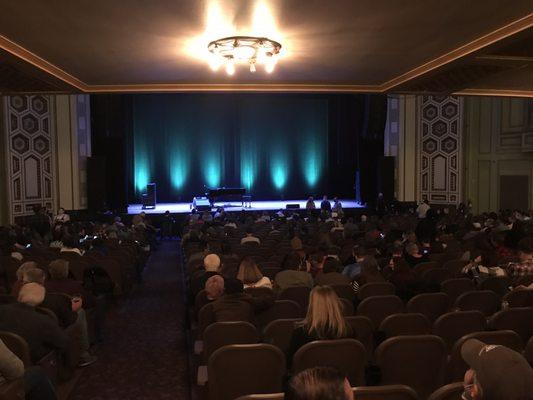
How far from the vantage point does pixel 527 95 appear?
12.5 metres

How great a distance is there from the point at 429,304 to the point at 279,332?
162 centimetres

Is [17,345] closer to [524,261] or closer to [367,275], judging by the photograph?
[367,275]

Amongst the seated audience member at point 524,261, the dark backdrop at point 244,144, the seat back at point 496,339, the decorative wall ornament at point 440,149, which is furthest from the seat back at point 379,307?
the dark backdrop at point 244,144

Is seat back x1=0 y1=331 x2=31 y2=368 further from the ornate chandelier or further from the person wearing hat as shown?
the ornate chandelier

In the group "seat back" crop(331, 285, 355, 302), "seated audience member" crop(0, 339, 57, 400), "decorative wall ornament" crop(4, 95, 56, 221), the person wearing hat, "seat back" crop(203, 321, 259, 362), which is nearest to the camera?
the person wearing hat

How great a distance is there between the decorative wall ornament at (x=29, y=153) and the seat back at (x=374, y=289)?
44.2 feet

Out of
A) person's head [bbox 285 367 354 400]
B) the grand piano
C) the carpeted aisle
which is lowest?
the carpeted aisle

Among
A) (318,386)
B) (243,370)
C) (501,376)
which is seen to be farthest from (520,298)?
(318,386)

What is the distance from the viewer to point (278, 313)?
465cm

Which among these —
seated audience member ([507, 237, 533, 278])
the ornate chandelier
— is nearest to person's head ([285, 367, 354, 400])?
seated audience member ([507, 237, 533, 278])

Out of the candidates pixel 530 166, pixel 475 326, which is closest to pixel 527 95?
pixel 530 166

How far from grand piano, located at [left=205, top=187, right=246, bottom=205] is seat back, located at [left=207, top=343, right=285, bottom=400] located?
16.5 metres

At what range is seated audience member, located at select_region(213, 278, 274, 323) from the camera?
4301mm

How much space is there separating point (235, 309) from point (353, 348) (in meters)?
1.33
